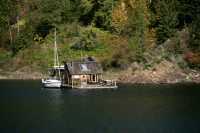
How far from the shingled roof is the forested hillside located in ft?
46.0

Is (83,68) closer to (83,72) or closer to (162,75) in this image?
(83,72)

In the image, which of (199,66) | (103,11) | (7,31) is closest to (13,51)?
(7,31)

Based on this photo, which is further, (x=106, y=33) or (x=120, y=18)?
(x=106, y=33)

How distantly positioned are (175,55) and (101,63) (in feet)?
70.7

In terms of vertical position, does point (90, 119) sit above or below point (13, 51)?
below

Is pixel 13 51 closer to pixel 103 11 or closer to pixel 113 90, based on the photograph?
pixel 103 11

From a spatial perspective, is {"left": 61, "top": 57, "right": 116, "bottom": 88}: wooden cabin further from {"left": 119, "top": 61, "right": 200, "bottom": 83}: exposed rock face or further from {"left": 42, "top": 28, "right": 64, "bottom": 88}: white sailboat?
{"left": 119, "top": 61, "right": 200, "bottom": 83}: exposed rock face

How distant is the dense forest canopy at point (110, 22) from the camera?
542ft

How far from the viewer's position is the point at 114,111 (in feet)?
318

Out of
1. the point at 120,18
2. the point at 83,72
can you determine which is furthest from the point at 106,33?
the point at 83,72

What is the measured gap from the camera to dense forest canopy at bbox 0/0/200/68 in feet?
542

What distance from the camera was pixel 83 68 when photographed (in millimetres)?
152125

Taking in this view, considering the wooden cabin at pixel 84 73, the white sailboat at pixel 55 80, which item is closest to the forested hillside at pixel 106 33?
the white sailboat at pixel 55 80

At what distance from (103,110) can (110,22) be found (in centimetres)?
8413
